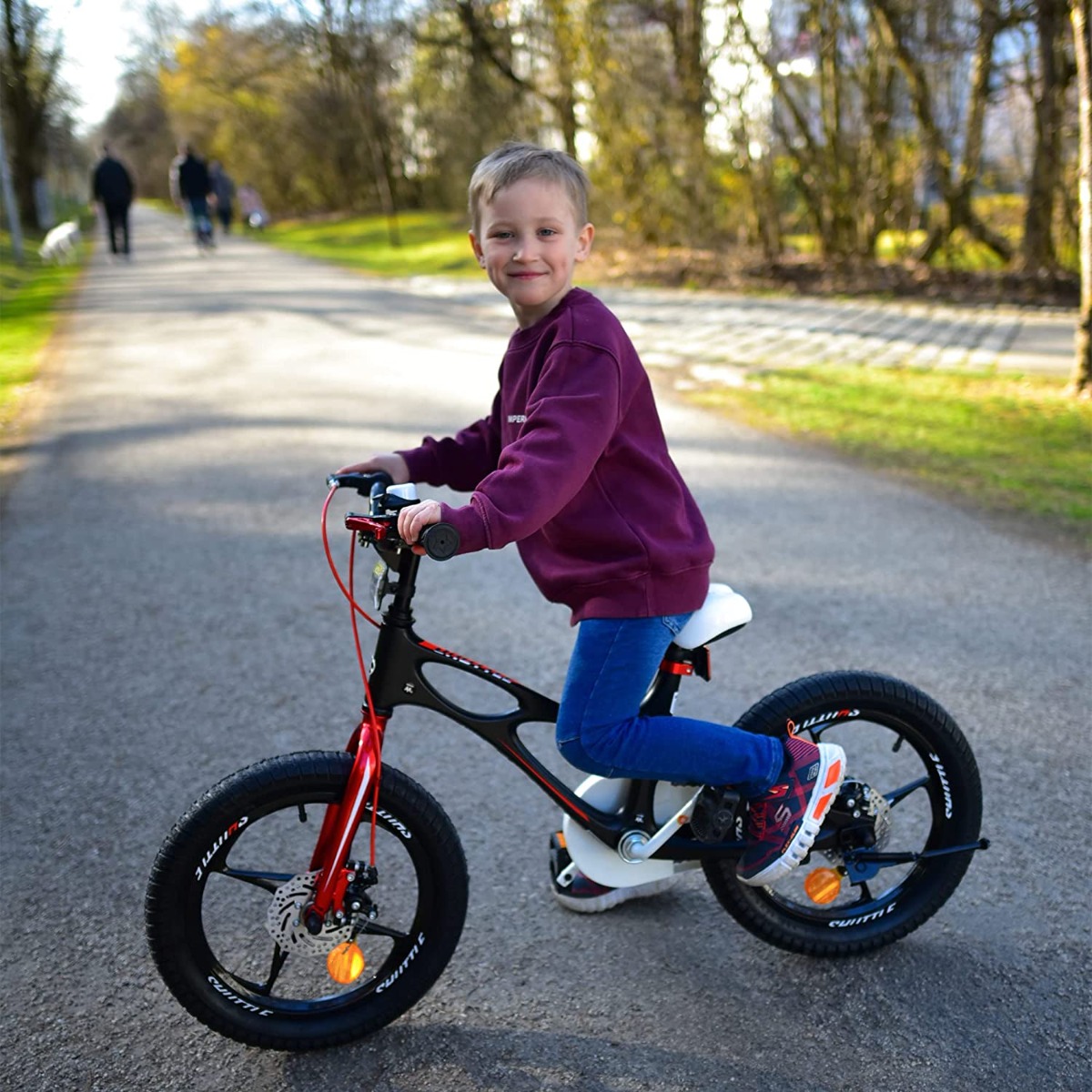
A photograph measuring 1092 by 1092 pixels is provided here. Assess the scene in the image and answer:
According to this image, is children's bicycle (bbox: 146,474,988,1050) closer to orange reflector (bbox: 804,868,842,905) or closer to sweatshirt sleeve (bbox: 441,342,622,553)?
orange reflector (bbox: 804,868,842,905)

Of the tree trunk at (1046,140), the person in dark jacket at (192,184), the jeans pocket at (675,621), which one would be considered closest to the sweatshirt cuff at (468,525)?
the jeans pocket at (675,621)

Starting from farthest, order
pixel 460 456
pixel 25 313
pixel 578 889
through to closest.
Answer: 1. pixel 25 313
2. pixel 578 889
3. pixel 460 456

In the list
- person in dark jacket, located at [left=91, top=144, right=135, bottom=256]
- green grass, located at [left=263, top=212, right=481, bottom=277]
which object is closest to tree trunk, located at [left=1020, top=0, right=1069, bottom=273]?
green grass, located at [left=263, top=212, right=481, bottom=277]

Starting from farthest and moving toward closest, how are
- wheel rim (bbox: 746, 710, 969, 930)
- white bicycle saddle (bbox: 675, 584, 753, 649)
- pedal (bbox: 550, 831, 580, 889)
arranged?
pedal (bbox: 550, 831, 580, 889), wheel rim (bbox: 746, 710, 969, 930), white bicycle saddle (bbox: 675, 584, 753, 649)

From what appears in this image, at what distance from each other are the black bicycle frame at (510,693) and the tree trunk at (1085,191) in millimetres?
6247

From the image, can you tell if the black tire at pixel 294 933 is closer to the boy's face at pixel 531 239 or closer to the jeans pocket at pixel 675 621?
the jeans pocket at pixel 675 621

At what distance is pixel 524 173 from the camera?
2.12 meters

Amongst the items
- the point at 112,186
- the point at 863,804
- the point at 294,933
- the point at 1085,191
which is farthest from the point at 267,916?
the point at 112,186

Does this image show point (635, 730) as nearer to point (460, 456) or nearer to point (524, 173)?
point (460, 456)

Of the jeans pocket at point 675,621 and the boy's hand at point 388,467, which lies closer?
Answer: the jeans pocket at point 675,621

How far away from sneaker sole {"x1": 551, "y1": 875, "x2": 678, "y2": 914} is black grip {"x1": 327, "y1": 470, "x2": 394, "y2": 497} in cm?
117

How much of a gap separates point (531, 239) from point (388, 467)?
63 centimetres

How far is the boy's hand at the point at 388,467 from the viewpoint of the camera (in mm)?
2445

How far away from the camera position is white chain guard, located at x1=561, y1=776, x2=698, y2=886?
2516mm
